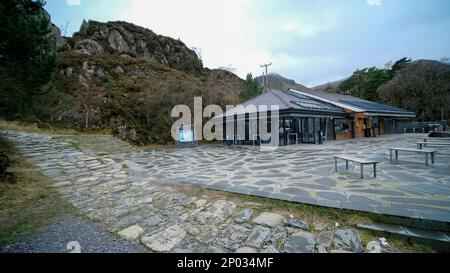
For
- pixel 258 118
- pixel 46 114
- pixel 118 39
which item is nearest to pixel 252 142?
pixel 258 118

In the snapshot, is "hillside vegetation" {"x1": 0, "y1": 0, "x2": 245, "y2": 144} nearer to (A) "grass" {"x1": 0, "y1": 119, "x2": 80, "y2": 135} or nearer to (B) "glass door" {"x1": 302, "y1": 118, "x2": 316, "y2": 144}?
(A) "grass" {"x1": 0, "y1": 119, "x2": 80, "y2": 135}

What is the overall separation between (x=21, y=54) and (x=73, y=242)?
6.00m

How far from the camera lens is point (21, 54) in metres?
5.44

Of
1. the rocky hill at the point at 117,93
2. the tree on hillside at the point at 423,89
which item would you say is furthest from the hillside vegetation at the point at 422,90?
the rocky hill at the point at 117,93

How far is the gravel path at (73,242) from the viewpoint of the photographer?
2.32 metres

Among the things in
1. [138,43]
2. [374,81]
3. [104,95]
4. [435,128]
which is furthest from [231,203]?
[138,43]

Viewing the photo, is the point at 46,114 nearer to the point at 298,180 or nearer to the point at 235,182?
the point at 235,182

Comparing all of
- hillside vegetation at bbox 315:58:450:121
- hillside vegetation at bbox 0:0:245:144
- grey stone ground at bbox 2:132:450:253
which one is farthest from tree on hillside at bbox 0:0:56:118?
hillside vegetation at bbox 315:58:450:121

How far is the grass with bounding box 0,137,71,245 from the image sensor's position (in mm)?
2728

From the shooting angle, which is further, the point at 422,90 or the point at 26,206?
the point at 422,90

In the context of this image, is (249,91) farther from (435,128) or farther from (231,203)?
(231,203)

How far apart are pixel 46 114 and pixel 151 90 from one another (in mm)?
8920

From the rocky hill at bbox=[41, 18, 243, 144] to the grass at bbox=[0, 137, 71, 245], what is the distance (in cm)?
732

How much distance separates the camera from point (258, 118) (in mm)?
12914
